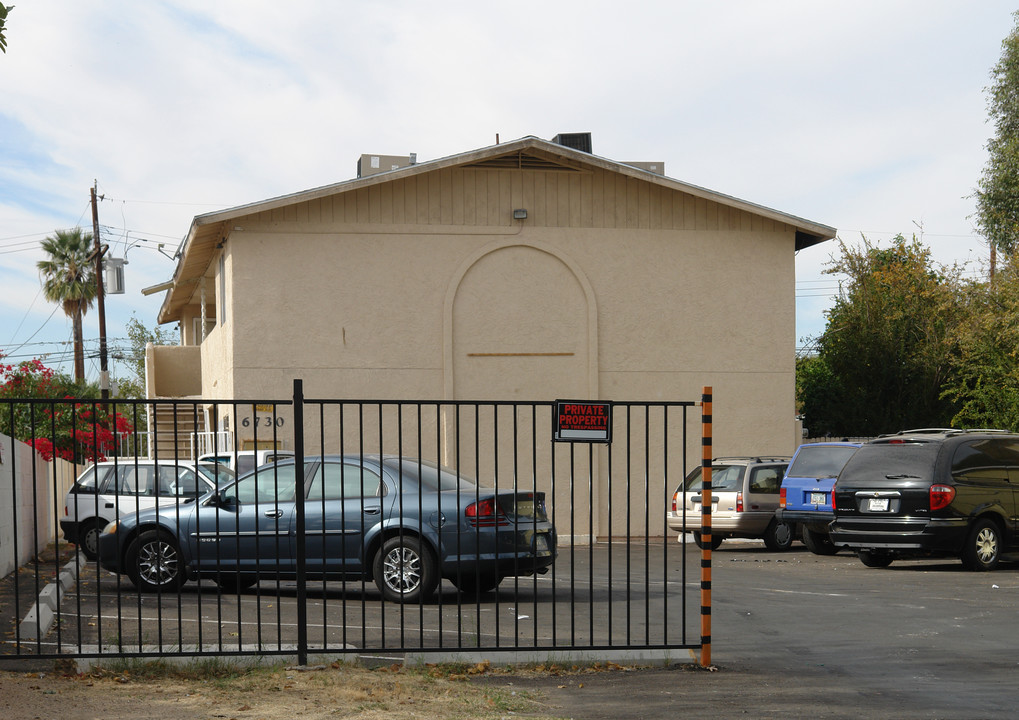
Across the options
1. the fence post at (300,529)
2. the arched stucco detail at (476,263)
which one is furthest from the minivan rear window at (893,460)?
the fence post at (300,529)

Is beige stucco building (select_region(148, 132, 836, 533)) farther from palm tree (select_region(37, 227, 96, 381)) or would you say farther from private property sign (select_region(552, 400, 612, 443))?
palm tree (select_region(37, 227, 96, 381))

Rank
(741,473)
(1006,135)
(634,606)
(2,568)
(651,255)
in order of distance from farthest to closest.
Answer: (1006,135) < (651,255) < (741,473) < (2,568) < (634,606)

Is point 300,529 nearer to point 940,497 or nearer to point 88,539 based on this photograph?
point 940,497

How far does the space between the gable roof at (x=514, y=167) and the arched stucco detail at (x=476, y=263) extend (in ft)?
5.46

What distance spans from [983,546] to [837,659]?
26.4 feet

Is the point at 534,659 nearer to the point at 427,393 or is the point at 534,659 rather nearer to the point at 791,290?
the point at 427,393

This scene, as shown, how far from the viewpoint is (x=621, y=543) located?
23.7 m

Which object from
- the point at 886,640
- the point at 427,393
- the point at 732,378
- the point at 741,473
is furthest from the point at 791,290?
the point at 886,640

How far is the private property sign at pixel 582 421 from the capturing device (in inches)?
344

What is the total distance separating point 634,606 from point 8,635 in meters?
6.06

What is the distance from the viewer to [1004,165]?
35656 millimetres

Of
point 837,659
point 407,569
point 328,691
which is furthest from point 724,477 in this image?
point 328,691

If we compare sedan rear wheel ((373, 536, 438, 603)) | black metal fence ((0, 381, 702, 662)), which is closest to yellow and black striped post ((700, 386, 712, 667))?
black metal fence ((0, 381, 702, 662))

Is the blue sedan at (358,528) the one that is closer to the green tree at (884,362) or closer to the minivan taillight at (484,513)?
the minivan taillight at (484,513)
